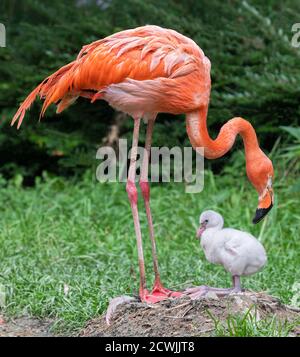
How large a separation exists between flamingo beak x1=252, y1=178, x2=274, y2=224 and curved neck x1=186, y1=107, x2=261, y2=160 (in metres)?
0.23

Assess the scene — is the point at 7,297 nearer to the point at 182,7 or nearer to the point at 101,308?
the point at 101,308

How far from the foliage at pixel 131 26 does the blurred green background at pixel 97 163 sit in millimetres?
15

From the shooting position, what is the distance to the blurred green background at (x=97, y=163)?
6070 mm

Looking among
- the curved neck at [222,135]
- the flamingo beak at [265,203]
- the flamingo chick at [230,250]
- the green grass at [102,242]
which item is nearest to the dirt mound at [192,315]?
the flamingo chick at [230,250]

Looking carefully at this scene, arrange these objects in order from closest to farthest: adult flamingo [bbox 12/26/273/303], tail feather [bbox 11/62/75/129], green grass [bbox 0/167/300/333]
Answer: adult flamingo [bbox 12/26/273/303]
tail feather [bbox 11/62/75/129]
green grass [bbox 0/167/300/333]

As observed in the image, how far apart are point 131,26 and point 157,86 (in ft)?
14.0

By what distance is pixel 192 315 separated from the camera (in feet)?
14.9

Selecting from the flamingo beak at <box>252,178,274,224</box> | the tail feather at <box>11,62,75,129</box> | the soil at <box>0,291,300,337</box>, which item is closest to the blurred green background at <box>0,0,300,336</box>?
the soil at <box>0,291,300,337</box>

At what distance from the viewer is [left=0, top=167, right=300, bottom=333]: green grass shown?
17.8 feet

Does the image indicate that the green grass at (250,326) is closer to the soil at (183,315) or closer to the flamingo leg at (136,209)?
the soil at (183,315)

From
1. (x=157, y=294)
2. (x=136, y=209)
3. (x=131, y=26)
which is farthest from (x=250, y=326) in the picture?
(x=131, y=26)

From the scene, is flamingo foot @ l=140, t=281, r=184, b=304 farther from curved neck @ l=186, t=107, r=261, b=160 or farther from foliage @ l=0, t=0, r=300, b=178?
foliage @ l=0, t=0, r=300, b=178

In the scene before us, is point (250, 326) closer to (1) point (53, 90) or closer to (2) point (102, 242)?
(1) point (53, 90)
